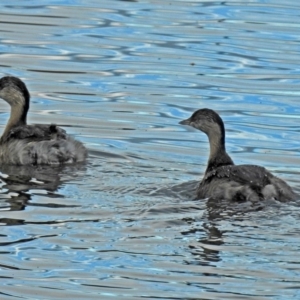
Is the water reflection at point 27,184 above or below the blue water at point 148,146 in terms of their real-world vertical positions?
below

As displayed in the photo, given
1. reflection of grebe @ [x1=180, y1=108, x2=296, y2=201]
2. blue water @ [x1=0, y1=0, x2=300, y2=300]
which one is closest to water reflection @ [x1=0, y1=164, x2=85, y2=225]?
blue water @ [x1=0, y1=0, x2=300, y2=300]

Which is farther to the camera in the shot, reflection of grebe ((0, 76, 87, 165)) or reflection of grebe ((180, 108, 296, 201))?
reflection of grebe ((0, 76, 87, 165))

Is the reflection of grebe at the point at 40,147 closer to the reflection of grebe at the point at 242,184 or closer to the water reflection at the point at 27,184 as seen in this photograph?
the water reflection at the point at 27,184

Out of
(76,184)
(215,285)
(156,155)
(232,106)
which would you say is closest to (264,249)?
(215,285)

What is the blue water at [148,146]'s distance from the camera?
1056cm

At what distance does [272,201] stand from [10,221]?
2571 millimetres

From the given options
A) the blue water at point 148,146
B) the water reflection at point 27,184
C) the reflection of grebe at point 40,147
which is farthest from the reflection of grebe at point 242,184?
the reflection of grebe at point 40,147

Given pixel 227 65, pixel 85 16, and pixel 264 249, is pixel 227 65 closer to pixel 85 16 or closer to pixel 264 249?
pixel 85 16

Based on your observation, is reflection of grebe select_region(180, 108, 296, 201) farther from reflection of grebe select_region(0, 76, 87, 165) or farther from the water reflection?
reflection of grebe select_region(0, 76, 87, 165)

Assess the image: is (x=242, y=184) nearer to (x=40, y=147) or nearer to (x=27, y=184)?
(x=27, y=184)

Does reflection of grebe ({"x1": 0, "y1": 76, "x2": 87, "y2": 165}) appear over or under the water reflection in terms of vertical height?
over

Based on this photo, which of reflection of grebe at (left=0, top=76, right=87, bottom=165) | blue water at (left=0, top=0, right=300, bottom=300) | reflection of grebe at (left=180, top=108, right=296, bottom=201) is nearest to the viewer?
blue water at (left=0, top=0, right=300, bottom=300)

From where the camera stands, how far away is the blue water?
10562 millimetres

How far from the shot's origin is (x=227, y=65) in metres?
20.7
